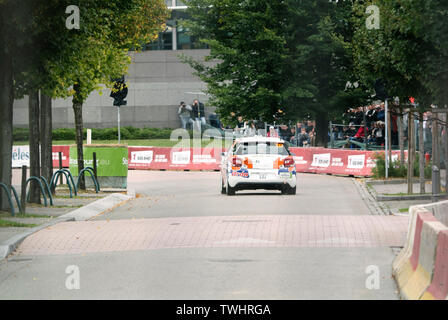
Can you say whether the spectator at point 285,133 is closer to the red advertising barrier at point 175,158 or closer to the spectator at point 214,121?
the red advertising barrier at point 175,158

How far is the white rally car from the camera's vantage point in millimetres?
24625

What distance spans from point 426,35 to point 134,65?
176 ft

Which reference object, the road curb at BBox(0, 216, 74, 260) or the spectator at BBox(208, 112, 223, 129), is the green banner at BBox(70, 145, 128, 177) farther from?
Result: the spectator at BBox(208, 112, 223, 129)

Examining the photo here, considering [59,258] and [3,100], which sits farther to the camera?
[3,100]

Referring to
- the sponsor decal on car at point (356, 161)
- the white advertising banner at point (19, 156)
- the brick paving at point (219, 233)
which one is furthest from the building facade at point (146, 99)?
the brick paving at point (219, 233)

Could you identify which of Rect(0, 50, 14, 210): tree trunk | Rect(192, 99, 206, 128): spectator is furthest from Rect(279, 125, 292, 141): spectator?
Rect(0, 50, 14, 210): tree trunk

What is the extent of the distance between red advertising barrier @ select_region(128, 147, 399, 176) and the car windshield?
8707 mm

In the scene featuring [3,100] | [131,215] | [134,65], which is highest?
[134,65]

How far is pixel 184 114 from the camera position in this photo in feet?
214

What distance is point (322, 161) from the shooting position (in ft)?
128

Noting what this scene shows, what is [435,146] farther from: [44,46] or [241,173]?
[44,46]

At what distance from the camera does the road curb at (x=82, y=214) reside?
14215 mm
